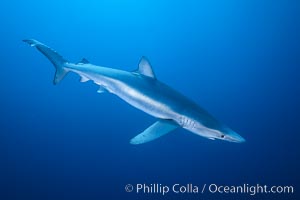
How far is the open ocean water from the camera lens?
1050 centimetres

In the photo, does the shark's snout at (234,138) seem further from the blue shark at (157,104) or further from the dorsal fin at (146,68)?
the dorsal fin at (146,68)

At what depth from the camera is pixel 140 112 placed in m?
12.2

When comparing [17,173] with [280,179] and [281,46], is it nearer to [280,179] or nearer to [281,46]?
[280,179]

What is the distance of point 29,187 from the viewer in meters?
10.1

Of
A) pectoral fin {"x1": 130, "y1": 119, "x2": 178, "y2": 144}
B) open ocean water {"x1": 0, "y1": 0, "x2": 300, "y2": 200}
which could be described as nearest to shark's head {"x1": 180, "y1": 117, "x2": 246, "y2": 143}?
pectoral fin {"x1": 130, "y1": 119, "x2": 178, "y2": 144}

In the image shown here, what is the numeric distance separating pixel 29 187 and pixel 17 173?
934 mm

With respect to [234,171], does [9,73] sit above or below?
above

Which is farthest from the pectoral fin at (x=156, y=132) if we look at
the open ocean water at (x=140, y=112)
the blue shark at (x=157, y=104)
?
the open ocean water at (x=140, y=112)

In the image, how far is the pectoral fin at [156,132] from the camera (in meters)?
3.70

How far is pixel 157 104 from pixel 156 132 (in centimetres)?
43

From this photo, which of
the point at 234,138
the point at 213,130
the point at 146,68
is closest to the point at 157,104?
the point at 146,68

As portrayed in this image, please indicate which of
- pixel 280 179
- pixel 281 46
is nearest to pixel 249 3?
pixel 281 46

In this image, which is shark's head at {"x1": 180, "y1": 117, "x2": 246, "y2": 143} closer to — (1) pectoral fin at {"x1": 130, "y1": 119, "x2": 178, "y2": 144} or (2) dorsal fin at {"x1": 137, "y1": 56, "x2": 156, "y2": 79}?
(1) pectoral fin at {"x1": 130, "y1": 119, "x2": 178, "y2": 144}

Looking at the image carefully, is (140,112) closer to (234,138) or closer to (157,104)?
(157,104)
